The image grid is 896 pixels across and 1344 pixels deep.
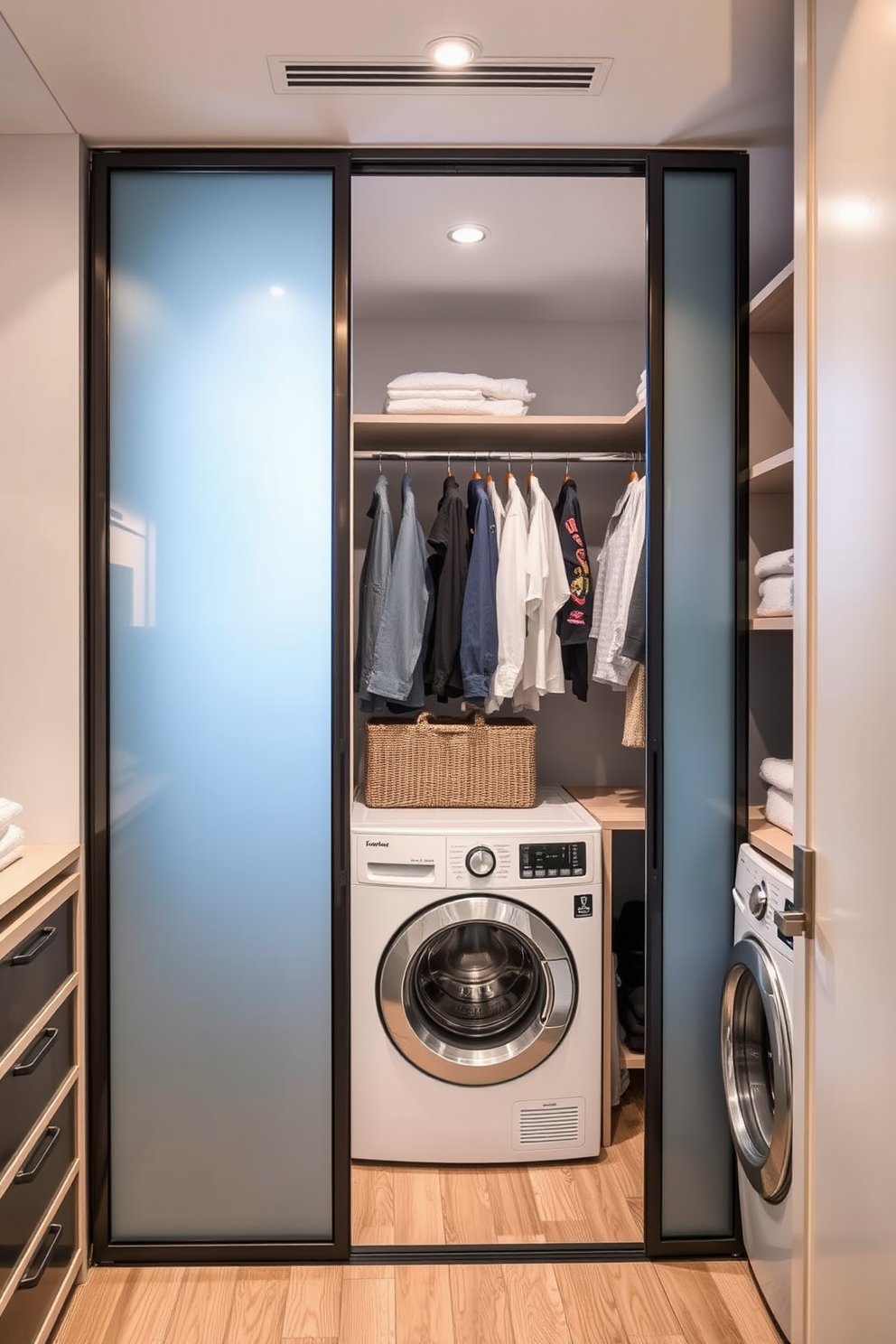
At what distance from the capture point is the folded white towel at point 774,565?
1.92 meters

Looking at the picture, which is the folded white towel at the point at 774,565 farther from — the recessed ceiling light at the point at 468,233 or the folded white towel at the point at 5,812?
the folded white towel at the point at 5,812

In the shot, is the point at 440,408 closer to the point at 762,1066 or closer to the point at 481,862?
the point at 481,862

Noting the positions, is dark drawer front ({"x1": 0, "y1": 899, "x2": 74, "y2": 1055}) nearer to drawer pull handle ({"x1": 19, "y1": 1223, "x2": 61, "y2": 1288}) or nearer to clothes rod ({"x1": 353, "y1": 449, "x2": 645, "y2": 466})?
drawer pull handle ({"x1": 19, "y1": 1223, "x2": 61, "y2": 1288})

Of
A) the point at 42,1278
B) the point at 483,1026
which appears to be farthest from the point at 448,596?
the point at 42,1278

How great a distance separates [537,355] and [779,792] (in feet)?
5.88

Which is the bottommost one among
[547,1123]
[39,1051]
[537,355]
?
[547,1123]

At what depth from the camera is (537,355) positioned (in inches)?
124

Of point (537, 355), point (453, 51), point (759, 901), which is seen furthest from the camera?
point (537, 355)

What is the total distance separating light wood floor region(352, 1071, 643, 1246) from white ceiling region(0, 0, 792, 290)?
8.09 feet

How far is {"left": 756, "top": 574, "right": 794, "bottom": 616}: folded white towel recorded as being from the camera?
6.29 ft

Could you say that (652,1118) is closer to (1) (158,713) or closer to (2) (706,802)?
(2) (706,802)

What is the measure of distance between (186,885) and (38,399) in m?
1.10

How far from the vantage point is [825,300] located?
134cm

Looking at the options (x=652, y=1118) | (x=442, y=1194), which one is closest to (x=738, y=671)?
(x=652, y=1118)
